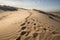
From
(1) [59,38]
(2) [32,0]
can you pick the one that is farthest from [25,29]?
(2) [32,0]

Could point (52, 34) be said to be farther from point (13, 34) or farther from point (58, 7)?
point (58, 7)

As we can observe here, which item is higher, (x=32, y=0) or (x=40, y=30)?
(x=32, y=0)

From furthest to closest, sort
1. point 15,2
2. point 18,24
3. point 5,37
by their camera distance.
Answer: point 15,2 → point 18,24 → point 5,37

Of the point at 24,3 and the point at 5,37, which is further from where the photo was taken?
the point at 24,3

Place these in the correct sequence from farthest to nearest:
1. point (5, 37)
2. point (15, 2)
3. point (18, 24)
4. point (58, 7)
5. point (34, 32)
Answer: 1. point (58, 7)
2. point (15, 2)
3. point (18, 24)
4. point (34, 32)
5. point (5, 37)

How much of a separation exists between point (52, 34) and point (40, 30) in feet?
1.43

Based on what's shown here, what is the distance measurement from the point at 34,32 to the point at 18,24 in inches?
33.6

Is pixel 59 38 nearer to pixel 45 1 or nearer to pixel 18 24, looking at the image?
pixel 18 24

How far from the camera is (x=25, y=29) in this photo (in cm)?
409

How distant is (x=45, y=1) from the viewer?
10289 millimetres

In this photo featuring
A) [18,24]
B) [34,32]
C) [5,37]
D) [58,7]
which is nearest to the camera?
[5,37]

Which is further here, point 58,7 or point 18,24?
point 58,7

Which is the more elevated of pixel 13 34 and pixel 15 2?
pixel 15 2

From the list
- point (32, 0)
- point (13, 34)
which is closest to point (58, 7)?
point (32, 0)
